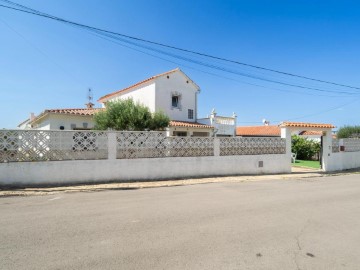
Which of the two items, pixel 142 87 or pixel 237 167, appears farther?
pixel 142 87

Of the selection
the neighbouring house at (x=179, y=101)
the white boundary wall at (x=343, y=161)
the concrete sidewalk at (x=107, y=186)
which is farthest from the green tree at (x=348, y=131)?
the concrete sidewalk at (x=107, y=186)

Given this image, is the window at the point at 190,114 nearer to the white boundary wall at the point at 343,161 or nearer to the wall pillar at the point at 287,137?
the wall pillar at the point at 287,137

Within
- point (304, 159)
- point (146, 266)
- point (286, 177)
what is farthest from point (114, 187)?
point (304, 159)

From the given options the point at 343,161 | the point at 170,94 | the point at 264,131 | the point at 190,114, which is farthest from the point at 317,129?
the point at 264,131

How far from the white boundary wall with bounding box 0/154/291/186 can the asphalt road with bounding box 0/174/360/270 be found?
1657mm

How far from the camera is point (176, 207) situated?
6.14 m

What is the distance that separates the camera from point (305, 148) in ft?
75.0

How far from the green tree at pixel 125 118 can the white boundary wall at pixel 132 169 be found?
3741mm

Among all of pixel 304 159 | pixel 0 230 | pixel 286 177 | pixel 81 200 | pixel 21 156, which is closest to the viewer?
pixel 0 230

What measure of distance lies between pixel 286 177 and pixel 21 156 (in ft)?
37.6

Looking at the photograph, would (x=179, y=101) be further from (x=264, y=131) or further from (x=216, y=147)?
(x=264, y=131)

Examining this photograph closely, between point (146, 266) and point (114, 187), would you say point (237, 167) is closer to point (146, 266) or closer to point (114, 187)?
point (114, 187)

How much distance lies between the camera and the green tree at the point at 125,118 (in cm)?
1345

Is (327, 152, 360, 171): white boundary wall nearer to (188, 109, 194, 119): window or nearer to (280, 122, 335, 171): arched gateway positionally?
(280, 122, 335, 171): arched gateway
